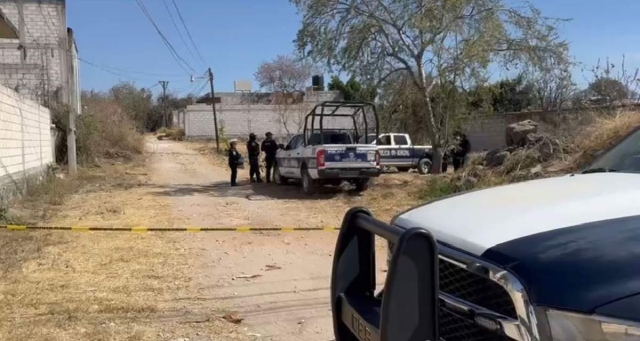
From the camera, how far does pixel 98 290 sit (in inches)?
274

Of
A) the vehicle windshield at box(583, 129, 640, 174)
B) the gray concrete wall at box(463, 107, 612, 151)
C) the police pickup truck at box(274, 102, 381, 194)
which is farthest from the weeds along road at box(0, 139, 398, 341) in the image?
the gray concrete wall at box(463, 107, 612, 151)

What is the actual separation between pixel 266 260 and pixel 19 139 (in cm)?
947

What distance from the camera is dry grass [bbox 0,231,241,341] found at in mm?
5578

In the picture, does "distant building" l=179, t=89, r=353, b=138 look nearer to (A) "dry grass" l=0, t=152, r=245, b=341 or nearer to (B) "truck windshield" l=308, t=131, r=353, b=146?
(B) "truck windshield" l=308, t=131, r=353, b=146

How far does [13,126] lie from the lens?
14.6 metres

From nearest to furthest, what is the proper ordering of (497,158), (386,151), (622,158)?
(622,158), (497,158), (386,151)

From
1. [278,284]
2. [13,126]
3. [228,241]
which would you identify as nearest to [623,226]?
[278,284]

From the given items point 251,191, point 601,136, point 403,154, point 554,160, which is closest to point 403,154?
point 403,154

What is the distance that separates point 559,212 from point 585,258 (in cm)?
54

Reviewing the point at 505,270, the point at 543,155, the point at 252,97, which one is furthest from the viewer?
the point at 252,97

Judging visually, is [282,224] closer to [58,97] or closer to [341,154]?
[341,154]

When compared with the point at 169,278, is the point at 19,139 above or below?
above

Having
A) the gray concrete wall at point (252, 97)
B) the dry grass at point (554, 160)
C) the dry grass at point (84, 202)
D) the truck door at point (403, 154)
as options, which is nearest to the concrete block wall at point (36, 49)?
the dry grass at point (84, 202)

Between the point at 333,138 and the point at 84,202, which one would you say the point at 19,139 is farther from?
the point at 333,138
